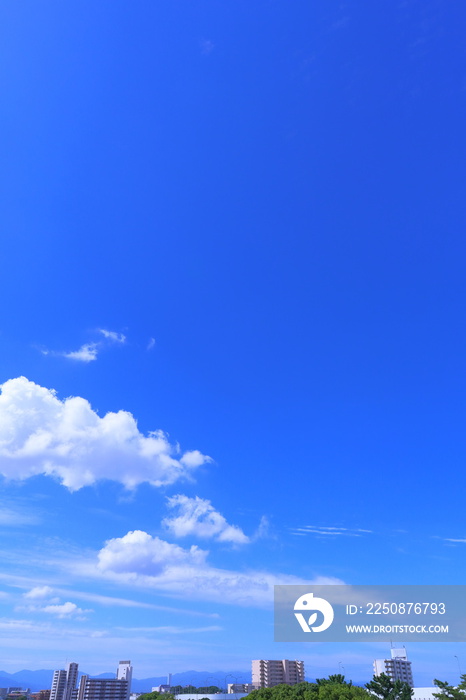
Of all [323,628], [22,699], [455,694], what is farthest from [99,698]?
[455,694]

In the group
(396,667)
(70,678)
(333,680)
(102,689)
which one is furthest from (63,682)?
(333,680)

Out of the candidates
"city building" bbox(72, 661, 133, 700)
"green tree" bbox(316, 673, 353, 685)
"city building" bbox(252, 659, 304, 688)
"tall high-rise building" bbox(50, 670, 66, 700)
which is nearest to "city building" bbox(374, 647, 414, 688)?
"city building" bbox(252, 659, 304, 688)

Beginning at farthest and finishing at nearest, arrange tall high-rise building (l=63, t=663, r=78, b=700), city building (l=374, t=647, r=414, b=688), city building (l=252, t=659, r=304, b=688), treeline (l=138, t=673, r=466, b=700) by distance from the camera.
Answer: tall high-rise building (l=63, t=663, r=78, b=700), city building (l=252, t=659, r=304, b=688), city building (l=374, t=647, r=414, b=688), treeline (l=138, t=673, r=466, b=700)

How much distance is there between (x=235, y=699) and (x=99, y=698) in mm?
45706

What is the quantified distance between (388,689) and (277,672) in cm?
14433

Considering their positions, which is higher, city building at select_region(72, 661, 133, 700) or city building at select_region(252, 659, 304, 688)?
city building at select_region(252, 659, 304, 688)

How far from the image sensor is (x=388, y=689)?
165 ft

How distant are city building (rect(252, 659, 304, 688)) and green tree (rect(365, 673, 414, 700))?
140874mm

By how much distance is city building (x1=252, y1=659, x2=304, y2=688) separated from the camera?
169 m

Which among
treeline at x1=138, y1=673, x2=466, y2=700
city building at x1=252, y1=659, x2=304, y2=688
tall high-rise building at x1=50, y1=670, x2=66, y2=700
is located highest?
treeline at x1=138, y1=673, x2=466, y2=700

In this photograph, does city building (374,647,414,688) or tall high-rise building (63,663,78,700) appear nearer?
city building (374,647,414,688)

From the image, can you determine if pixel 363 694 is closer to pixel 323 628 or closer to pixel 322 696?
pixel 322 696

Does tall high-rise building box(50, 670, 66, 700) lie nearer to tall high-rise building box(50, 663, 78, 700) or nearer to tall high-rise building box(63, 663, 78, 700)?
tall high-rise building box(50, 663, 78, 700)

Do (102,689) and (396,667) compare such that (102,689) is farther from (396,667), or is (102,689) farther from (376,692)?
(376,692)
